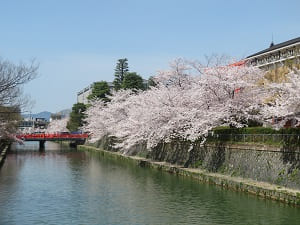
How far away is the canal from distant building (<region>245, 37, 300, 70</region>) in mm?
16065

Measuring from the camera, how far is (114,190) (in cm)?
2397

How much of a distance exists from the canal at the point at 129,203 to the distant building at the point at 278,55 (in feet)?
52.7

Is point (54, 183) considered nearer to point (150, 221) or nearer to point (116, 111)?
point (150, 221)

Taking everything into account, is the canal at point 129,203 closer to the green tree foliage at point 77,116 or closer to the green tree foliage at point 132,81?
the green tree foliage at point 132,81

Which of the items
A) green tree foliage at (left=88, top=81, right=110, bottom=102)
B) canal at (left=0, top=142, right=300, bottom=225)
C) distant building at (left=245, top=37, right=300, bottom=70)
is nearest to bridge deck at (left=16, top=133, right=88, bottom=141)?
green tree foliage at (left=88, top=81, right=110, bottom=102)

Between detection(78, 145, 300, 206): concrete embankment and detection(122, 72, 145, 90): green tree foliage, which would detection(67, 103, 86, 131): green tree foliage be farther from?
detection(78, 145, 300, 206): concrete embankment

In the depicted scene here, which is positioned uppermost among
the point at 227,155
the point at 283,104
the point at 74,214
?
the point at 283,104

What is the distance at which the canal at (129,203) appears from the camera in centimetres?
1667

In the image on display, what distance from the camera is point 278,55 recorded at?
4188 centimetres

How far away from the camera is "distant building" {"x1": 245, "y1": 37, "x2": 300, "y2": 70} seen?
37994mm

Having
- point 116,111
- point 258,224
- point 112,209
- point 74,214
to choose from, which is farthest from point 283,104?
point 116,111

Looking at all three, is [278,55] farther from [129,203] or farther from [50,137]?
[50,137]

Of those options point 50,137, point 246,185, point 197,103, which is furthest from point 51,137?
point 246,185

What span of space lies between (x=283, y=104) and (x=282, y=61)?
2286 cm
